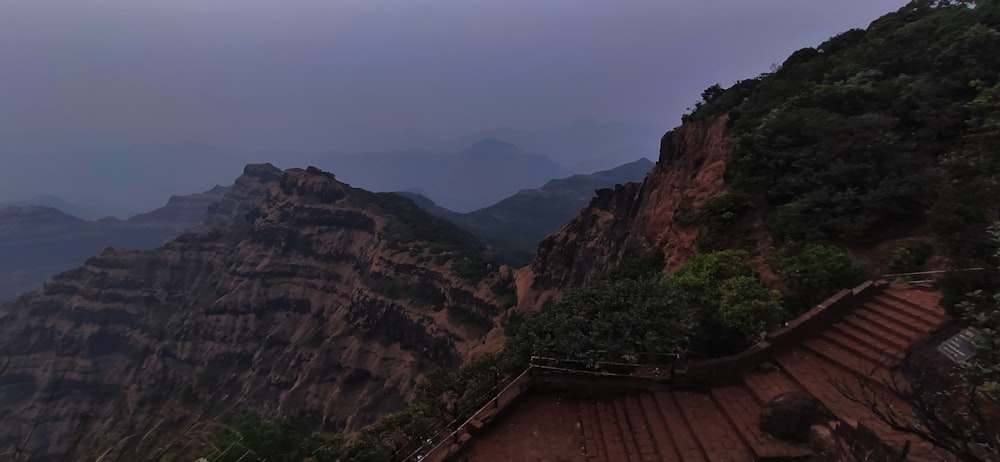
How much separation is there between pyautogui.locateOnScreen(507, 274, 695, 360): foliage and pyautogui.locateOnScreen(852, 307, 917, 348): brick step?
4.21 m

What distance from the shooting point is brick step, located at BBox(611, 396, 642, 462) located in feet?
31.0

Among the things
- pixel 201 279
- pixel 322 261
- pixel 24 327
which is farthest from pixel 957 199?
pixel 24 327

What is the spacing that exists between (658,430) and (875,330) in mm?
5659

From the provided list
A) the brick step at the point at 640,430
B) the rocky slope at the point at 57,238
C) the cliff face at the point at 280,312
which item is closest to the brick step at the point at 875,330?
the brick step at the point at 640,430

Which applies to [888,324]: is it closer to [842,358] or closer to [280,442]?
[842,358]

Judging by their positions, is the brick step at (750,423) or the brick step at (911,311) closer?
the brick step at (750,423)

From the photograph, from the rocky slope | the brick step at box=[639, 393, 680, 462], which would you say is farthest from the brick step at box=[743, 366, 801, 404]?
the rocky slope

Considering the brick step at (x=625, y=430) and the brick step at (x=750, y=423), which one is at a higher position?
the brick step at (x=750, y=423)

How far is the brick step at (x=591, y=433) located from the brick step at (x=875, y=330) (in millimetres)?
6521

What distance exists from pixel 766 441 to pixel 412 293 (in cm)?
5128

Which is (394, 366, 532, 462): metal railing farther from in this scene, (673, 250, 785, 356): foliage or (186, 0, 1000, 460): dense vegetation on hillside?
(673, 250, 785, 356): foliage

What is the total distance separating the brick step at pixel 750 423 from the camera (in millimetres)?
8195

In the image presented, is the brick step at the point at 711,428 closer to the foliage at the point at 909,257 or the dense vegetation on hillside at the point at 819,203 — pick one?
the dense vegetation on hillside at the point at 819,203

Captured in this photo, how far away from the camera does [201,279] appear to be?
80125 mm
